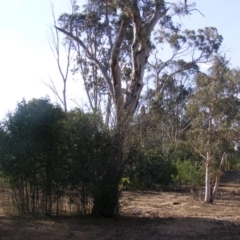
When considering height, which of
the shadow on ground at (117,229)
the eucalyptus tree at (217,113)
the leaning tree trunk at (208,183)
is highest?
the eucalyptus tree at (217,113)

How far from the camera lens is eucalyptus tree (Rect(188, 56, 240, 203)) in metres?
19.4

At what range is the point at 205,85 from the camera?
66.2 ft

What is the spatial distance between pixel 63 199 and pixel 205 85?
8.61 metres

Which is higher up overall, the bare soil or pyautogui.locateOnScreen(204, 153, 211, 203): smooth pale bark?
pyautogui.locateOnScreen(204, 153, 211, 203): smooth pale bark

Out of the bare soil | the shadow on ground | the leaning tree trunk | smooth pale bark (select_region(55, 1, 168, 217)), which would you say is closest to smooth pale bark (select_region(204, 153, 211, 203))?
the leaning tree trunk

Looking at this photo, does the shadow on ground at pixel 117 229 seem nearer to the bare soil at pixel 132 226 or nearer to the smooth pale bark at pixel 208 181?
the bare soil at pixel 132 226

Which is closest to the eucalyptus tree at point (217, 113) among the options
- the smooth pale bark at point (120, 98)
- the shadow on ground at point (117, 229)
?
the smooth pale bark at point (120, 98)

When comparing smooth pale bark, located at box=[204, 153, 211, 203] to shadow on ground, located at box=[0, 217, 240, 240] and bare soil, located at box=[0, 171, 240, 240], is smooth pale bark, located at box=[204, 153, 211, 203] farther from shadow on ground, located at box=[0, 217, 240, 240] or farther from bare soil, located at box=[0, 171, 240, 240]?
shadow on ground, located at box=[0, 217, 240, 240]

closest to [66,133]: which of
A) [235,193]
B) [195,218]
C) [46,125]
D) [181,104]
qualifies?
[46,125]

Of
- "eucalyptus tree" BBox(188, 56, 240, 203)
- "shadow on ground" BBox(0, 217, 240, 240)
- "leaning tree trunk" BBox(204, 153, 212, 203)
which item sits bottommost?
"shadow on ground" BBox(0, 217, 240, 240)

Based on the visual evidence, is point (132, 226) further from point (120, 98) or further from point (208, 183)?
point (208, 183)

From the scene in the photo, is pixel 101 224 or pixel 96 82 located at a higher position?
pixel 96 82

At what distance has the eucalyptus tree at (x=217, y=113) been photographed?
19.4 m

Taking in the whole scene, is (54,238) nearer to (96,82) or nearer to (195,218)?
(195,218)
